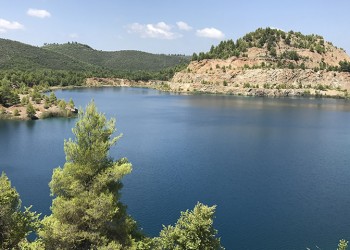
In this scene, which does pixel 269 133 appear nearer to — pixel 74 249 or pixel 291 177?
pixel 291 177

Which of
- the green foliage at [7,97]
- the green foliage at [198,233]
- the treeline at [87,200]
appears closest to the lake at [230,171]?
the green foliage at [198,233]

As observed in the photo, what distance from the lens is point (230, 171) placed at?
66.4m

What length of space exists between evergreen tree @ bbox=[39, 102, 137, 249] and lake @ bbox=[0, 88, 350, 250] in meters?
18.9

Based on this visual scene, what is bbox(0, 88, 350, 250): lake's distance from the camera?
45688mm

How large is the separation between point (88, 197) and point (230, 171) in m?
45.6

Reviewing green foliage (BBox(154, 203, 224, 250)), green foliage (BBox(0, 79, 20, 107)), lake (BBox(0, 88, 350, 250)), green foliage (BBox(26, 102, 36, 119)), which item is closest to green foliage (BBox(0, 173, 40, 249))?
green foliage (BBox(154, 203, 224, 250))

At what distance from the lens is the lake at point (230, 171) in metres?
45.7

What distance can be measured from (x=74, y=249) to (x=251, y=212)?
97.4 ft

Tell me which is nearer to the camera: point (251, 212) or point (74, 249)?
point (74, 249)

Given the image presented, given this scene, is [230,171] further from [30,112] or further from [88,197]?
[30,112]

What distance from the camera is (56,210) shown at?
77.6ft

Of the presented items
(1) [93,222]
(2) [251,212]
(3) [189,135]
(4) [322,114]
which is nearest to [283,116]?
(4) [322,114]

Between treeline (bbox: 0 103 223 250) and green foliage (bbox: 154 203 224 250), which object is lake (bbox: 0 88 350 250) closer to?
green foliage (bbox: 154 203 224 250)

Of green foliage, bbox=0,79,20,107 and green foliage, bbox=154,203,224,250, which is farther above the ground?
green foliage, bbox=0,79,20,107
